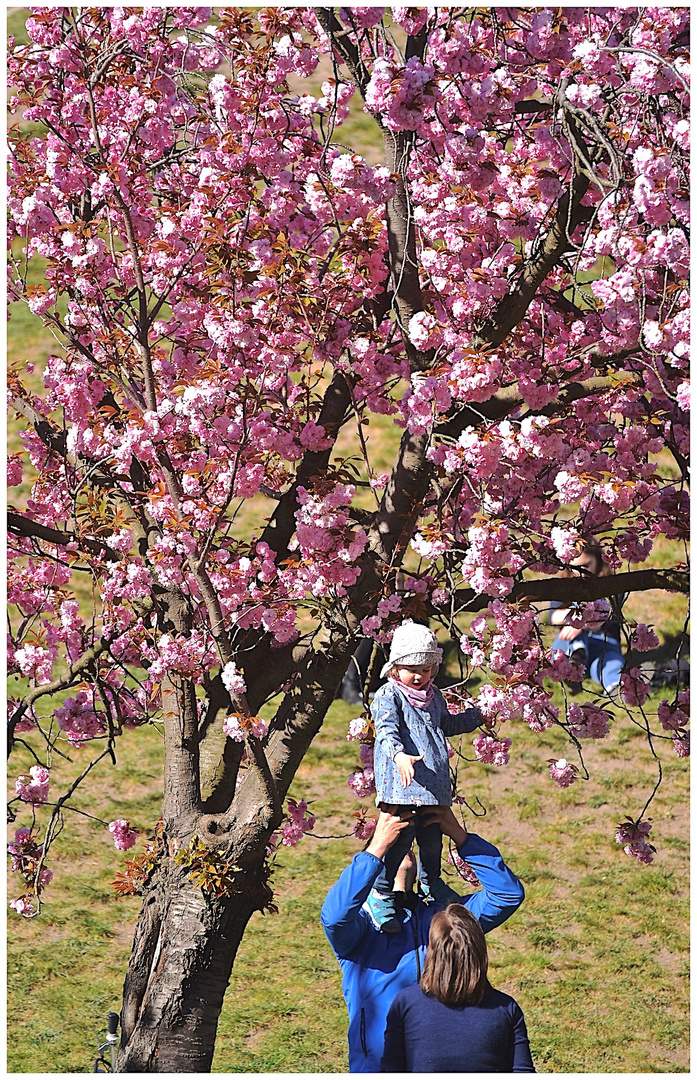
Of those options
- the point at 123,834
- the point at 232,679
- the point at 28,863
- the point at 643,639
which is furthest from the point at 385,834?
the point at 643,639

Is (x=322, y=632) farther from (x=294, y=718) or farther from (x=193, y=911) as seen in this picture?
(x=193, y=911)

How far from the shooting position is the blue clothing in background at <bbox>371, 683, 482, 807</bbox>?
3.71 meters

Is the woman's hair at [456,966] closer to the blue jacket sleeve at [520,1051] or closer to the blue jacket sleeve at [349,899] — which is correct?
the blue jacket sleeve at [520,1051]

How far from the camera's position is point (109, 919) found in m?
7.48

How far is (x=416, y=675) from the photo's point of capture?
3.87m

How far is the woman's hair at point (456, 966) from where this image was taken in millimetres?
2758

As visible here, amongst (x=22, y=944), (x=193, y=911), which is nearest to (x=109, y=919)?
(x=22, y=944)

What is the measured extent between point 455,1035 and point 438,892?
107cm

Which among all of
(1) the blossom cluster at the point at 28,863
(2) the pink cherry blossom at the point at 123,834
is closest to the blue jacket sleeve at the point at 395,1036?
(1) the blossom cluster at the point at 28,863

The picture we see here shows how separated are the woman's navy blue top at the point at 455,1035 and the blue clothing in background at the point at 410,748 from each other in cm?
93

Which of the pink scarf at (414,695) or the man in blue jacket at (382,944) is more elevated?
the pink scarf at (414,695)

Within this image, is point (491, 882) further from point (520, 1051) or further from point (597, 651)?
point (597, 651)

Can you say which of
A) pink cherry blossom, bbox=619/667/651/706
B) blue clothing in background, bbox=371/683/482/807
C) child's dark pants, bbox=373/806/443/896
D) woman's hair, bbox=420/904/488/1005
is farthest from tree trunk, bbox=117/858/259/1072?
pink cherry blossom, bbox=619/667/651/706

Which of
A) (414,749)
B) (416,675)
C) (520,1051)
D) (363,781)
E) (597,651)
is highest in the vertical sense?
(597,651)
